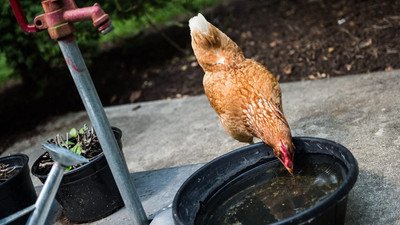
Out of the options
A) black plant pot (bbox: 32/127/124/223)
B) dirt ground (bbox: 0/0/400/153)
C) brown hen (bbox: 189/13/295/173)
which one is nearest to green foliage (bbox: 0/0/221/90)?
dirt ground (bbox: 0/0/400/153)

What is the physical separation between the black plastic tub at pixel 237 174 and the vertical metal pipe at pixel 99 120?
0.31 meters

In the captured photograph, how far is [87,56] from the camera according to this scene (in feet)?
18.0

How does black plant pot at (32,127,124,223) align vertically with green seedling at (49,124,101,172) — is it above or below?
below

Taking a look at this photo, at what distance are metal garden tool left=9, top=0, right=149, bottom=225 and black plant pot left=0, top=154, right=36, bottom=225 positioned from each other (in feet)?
3.05

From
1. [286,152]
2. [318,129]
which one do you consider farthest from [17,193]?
[318,129]

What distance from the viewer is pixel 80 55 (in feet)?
7.21

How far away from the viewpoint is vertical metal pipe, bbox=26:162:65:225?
1.55m

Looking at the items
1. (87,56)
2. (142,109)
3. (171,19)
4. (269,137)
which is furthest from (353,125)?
(171,19)

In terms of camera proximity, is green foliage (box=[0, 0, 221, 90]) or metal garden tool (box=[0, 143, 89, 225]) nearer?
metal garden tool (box=[0, 143, 89, 225])

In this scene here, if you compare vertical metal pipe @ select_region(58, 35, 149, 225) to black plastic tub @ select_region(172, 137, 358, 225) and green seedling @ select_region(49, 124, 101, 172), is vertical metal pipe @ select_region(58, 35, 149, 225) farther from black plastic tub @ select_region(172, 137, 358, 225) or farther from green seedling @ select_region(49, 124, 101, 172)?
green seedling @ select_region(49, 124, 101, 172)

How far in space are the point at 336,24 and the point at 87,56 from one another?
3.24 meters

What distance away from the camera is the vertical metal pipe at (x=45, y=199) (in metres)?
1.55

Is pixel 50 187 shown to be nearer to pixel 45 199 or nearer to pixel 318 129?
pixel 45 199

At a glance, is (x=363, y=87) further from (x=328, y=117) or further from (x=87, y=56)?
(x=87, y=56)
